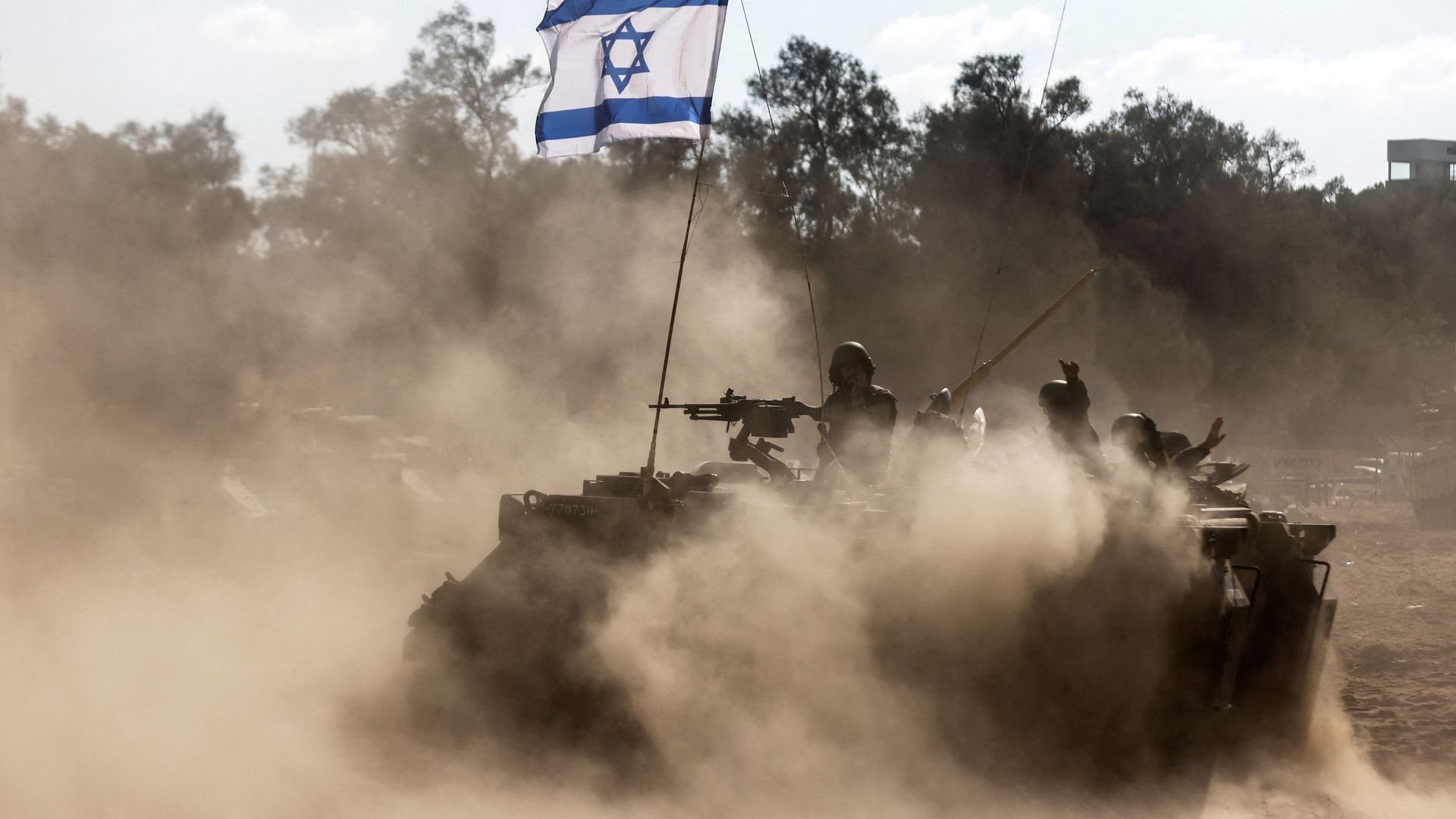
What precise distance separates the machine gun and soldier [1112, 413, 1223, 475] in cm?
171

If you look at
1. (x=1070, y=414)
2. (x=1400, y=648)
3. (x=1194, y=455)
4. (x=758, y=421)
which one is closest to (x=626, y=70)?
(x=758, y=421)

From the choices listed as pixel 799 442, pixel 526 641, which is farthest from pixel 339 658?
pixel 799 442

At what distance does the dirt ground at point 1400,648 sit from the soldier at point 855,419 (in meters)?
3.07

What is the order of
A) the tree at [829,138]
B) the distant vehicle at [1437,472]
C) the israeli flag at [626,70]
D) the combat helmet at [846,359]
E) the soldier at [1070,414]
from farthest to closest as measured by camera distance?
the tree at [829,138]
the distant vehicle at [1437,472]
the israeli flag at [626,70]
the combat helmet at [846,359]
the soldier at [1070,414]

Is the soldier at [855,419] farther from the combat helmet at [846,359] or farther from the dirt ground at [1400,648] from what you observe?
the dirt ground at [1400,648]

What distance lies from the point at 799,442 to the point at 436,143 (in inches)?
304

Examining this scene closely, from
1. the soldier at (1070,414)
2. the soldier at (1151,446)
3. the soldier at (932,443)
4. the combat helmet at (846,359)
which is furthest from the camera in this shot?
the combat helmet at (846,359)

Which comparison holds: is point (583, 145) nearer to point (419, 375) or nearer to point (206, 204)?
point (206, 204)

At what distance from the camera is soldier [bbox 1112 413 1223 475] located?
649 centimetres

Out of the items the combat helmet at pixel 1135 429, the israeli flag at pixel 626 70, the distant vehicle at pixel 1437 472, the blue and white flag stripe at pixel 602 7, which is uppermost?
the distant vehicle at pixel 1437 472

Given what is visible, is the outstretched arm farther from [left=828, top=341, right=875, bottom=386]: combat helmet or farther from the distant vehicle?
the distant vehicle

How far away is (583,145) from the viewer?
8.46 m

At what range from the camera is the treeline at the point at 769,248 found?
1321 centimetres

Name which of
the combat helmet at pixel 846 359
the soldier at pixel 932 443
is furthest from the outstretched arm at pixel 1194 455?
the combat helmet at pixel 846 359
